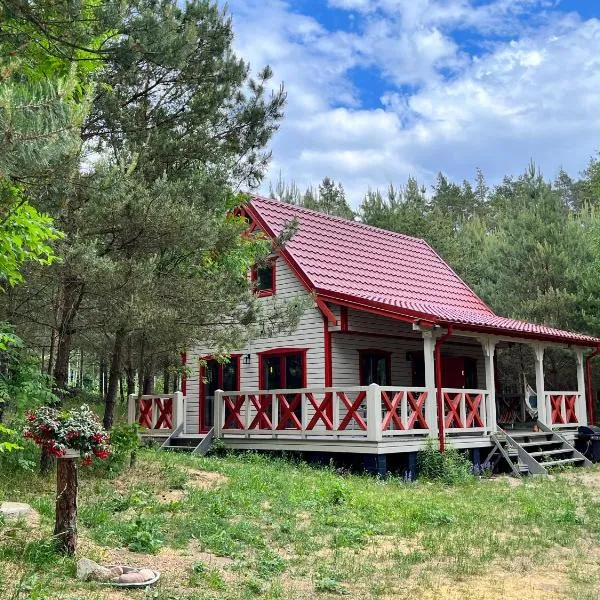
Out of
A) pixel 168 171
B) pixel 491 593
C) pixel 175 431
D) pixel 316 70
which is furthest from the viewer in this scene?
pixel 175 431

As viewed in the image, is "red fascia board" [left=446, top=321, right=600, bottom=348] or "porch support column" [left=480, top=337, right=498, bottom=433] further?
"porch support column" [left=480, top=337, right=498, bottom=433]

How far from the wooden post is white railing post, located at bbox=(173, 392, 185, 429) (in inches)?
455

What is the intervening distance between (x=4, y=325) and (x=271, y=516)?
3.93 metres

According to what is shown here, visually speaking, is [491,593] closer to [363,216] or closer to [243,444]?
[243,444]

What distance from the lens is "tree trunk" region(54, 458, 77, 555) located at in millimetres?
5934

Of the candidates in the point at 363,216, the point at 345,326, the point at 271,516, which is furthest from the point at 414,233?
the point at 271,516

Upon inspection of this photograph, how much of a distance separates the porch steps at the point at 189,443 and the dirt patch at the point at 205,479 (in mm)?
4141

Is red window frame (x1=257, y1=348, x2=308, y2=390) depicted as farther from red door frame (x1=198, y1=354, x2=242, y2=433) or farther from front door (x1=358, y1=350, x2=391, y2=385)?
front door (x1=358, y1=350, x2=391, y2=385)

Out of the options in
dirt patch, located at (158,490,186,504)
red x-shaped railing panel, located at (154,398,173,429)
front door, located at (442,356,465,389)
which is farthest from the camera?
front door, located at (442,356,465,389)

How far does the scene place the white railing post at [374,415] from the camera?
12750mm

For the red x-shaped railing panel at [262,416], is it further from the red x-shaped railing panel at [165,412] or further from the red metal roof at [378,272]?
the red x-shaped railing panel at [165,412]

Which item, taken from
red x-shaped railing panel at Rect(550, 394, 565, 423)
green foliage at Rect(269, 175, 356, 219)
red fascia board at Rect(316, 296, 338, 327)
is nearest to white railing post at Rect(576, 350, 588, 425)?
red x-shaped railing panel at Rect(550, 394, 565, 423)

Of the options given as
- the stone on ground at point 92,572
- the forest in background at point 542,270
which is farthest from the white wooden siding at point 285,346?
the stone on ground at point 92,572

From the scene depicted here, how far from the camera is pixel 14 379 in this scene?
27.7 feet
